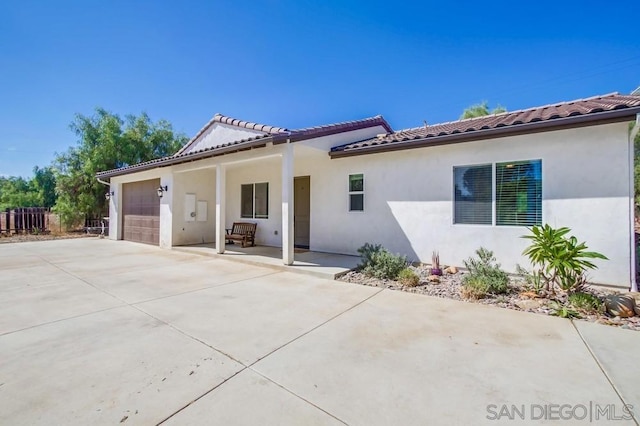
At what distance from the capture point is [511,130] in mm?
5855

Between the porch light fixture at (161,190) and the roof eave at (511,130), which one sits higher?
the roof eave at (511,130)

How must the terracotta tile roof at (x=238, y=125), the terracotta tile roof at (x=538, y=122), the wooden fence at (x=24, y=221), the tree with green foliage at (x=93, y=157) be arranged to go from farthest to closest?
1. the tree with green foliage at (x=93, y=157)
2. the wooden fence at (x=24, y=221)
3. the terracotta tile roof at (x=238, y=125)
4. the terracotta tile roof at (x=538, y=122)

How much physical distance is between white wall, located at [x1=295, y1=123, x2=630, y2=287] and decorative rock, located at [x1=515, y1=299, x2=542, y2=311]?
64.9 inches

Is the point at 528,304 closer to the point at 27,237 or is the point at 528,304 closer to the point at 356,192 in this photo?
the point at 356,192

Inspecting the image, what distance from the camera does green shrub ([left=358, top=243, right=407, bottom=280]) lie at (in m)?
6.21

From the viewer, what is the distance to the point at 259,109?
1471cm

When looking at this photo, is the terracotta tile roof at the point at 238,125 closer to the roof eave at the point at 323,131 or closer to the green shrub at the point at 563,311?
the roof eave at the point at 323,131

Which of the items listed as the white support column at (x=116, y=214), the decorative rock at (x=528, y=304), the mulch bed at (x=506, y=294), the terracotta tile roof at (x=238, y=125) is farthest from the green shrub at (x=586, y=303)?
the white support column at (x=116, y=214)

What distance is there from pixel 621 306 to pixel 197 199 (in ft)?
40.8

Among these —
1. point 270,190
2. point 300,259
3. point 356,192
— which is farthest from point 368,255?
point 270,190

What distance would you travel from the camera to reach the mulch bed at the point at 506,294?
3994mm

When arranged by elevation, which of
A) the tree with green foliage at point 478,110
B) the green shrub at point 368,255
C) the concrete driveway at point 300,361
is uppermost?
the tree with green foliage at point 478,110

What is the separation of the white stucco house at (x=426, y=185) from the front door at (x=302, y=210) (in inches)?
1.6

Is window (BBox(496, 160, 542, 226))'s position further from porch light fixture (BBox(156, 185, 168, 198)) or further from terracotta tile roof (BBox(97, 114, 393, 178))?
porch light fixture (BBox(156, 185, 168, 198))
